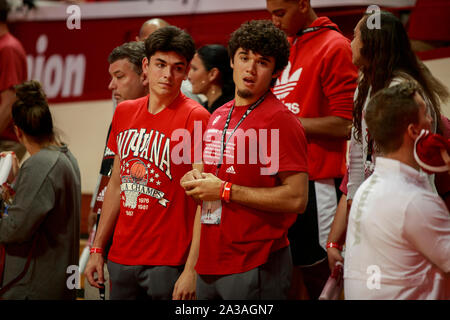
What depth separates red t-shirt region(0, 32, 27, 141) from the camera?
4.43m

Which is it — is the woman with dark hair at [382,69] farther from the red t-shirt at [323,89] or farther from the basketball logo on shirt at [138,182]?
the basketball logo on shirt at [138,182]

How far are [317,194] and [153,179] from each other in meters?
0.93

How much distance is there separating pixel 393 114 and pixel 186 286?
3.55ft

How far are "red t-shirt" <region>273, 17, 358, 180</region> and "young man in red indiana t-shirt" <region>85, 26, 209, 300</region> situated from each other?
637mm

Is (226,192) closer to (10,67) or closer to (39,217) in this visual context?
(39,217)

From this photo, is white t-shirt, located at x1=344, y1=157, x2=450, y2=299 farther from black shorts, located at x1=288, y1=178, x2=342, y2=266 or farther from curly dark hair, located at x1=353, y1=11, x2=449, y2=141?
black shorts, located at x1=288, y1=178, x2=342, y2=266

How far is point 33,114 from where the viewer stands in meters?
3.04

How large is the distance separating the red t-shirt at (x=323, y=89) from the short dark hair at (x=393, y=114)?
84cm

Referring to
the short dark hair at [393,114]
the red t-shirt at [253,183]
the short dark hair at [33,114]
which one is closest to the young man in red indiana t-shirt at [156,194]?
the red t-shirt at [253,183]

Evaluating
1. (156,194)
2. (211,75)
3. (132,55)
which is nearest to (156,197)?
(156,194)

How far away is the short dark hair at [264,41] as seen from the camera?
2.46 m

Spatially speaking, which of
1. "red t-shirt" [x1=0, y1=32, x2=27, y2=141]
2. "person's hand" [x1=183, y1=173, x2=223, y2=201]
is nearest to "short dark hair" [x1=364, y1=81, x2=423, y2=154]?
"person's hand" [x1=183, y1=173, x2=223, y2=201]

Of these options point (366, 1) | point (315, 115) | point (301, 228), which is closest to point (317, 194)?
point (301, 228)
